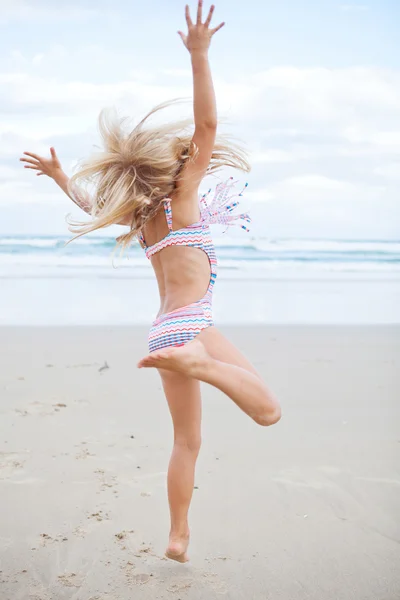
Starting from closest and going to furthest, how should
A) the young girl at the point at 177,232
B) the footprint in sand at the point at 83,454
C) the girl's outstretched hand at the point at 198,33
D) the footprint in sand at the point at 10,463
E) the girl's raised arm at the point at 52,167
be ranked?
1. the girl's outstretched hand at the point at 198,33
2. the young girl at the point at 177,232
3. the girl's raised arm at the point at 52,167
4. the footprint in sand at the point at 10,463
5. the footprint in sand at the point at 83,454

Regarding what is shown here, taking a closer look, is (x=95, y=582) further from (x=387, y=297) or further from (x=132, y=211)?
(x=387, y=297)

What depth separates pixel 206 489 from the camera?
13.3ft

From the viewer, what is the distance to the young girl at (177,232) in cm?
296

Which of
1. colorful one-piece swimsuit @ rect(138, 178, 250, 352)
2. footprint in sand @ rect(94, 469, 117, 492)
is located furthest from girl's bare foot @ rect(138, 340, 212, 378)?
footprint in sand @ rect(94, 469, 117, 492)

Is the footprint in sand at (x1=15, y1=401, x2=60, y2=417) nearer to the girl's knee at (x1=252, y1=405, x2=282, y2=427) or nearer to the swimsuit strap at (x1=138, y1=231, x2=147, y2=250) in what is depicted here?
the swimsuit strap at (x1=138, y1=231, x2=147, y2=250)

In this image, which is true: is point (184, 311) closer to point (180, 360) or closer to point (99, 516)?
point (180, 360)

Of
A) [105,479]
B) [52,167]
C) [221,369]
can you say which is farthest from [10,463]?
[221,369]

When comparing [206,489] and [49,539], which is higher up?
[49,539]

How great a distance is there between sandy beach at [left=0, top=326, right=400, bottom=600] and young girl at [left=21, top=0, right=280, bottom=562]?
13.3 inches

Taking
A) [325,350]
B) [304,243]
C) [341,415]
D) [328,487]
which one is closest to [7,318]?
[325,350]

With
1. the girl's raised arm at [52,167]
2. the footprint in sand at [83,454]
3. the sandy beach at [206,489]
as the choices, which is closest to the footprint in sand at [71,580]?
the sandy beach at [206,489]

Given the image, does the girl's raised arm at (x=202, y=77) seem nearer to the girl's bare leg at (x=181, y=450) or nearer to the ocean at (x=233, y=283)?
the girl's bare leg at (x=181, y=450)

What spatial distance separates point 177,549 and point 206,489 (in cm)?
95

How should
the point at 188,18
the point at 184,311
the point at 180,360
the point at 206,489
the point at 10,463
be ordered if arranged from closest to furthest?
the point at 180,360 → the point at 188,18 → the point at 184,311 → the point at 206,489 → the point at 10,463
